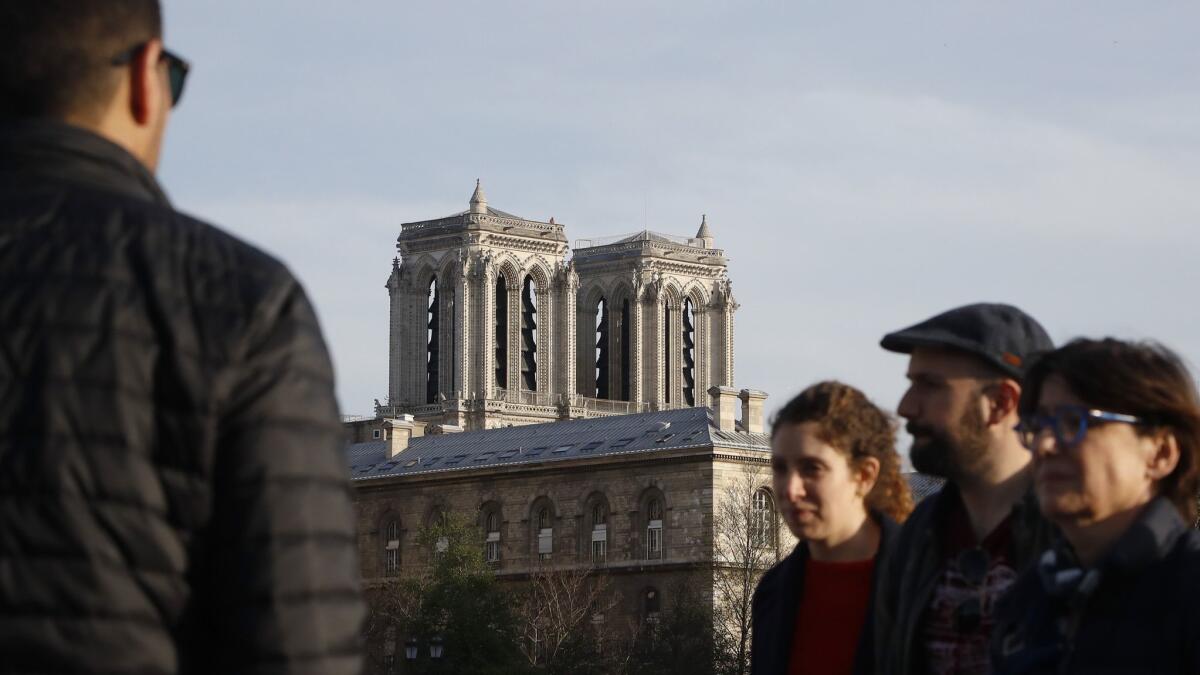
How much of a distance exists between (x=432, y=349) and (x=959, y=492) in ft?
321

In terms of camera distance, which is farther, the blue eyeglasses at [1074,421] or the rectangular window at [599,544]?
the rectangular window at [599,544]

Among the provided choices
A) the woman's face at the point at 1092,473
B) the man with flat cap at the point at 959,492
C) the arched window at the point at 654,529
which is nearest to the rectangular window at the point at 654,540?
the arched window at the point at 654,529

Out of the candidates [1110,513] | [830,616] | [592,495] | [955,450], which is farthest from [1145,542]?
[592,495]

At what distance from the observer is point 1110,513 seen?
5.44 metres

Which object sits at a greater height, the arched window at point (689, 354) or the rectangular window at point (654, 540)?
the arched window at point (689, 354)

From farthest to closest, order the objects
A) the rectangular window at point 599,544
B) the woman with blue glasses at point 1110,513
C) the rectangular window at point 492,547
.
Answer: the rectangular window at point 492,547, the rectangular window at point 599,544, the woman with blue glasses at point 1110,513

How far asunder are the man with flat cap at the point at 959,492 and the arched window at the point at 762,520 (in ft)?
200

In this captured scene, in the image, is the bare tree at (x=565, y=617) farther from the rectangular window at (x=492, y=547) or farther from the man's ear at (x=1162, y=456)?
the man's ear at (x=1162, y=456)

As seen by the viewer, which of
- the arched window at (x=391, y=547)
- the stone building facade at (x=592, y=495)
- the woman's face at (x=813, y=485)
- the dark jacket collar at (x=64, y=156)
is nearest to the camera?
the dark jacket collar at (x=64, y=156)

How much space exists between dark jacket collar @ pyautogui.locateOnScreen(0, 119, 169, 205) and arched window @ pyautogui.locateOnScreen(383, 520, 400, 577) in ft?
243

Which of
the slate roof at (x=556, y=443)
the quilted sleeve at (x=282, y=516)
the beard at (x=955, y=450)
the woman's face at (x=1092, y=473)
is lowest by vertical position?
the quilted sleeve at (x=282, y=516)

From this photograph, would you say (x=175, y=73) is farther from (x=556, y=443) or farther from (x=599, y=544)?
(x=556, y=443)

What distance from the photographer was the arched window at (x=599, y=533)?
7325 cm

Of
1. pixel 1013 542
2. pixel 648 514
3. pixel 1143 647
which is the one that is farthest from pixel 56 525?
pixel 648 514
